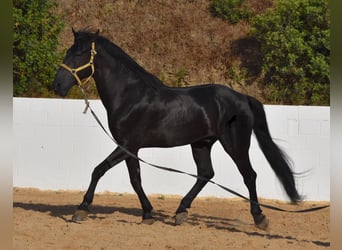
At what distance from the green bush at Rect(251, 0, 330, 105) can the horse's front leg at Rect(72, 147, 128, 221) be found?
31.4 feet

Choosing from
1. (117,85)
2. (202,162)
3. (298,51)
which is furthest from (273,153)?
(298,51)

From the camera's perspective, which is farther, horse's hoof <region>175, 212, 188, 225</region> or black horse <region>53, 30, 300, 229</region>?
horse's hoof <region>175, 212, 188, 225</region>

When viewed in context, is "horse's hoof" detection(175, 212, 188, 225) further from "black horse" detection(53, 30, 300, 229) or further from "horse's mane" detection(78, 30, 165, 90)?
"horse's mane" detection(78, 30, 165, 90)

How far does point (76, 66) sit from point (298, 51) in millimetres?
10358

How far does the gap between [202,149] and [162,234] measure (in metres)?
1.25

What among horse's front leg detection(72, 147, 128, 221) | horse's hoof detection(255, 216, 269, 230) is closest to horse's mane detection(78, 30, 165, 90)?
horse's front leg detection(72, 147, 128, 221)

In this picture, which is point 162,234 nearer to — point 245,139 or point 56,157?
point 245,139

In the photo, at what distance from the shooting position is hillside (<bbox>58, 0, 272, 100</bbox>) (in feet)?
57.5

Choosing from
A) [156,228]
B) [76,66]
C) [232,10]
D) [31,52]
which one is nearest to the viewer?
[156,228]

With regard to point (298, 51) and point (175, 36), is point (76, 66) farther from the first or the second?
point (175, 36)

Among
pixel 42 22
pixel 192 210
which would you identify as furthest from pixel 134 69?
pixel 42 22

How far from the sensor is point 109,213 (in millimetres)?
6980

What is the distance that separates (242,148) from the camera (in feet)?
21.0

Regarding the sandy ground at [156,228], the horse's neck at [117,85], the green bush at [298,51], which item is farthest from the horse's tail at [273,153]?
the green bush at [298,51]
